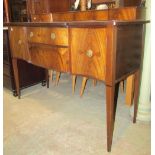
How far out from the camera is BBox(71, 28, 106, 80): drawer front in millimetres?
1175

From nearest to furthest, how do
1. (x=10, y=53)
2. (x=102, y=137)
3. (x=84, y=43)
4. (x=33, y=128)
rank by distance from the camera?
(x=84, y=43)
(x=102, y=137)
(x=33, y=128)
(x=10, y=53)

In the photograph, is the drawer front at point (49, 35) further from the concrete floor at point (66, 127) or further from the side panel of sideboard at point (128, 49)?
the concrete floor at point (66, 127)

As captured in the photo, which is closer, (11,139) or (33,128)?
(11,139)

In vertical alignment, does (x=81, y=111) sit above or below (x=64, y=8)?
below

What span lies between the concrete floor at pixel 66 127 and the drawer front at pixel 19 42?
559mm

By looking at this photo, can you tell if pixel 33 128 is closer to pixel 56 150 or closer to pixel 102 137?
pixel 56 150

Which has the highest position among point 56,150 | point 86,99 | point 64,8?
point 64,8

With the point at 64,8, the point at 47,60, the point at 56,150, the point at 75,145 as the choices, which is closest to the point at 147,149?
the point at 75,145

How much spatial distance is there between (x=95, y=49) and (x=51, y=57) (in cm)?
46

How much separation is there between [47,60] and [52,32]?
10.2 inches

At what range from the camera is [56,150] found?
1.37 metres

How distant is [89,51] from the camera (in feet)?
4.07

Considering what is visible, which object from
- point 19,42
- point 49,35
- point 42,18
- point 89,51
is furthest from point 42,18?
point 89,51

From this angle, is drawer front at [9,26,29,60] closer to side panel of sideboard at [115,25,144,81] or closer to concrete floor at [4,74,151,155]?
concrete floor at [4,74,151,155]
